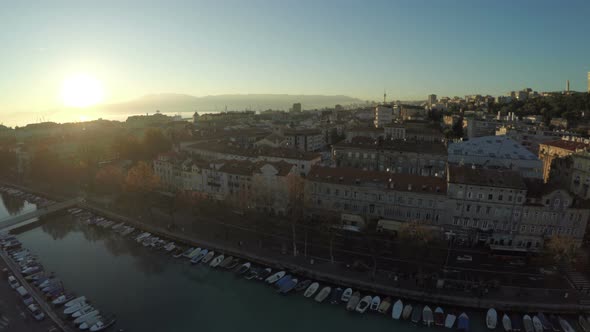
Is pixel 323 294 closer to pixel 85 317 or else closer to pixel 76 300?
pixel 85 317

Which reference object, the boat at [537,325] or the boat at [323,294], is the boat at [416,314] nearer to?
the boat at [323,294]

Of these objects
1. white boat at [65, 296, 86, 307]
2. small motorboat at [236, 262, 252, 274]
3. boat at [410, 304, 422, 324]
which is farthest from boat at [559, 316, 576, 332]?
white boat at [65, 296, 86, 307]

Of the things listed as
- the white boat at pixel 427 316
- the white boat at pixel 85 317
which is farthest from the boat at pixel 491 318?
the white boat at pixel 85 317

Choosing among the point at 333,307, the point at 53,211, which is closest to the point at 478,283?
the point at 333,307

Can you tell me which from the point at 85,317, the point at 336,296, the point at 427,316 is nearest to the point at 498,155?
the point at 427,316

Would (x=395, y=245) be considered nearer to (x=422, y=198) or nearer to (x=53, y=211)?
(x=422, y=198)
